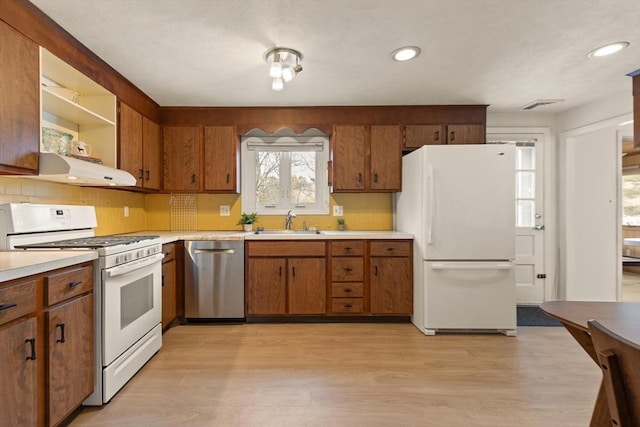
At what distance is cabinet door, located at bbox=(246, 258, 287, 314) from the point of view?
3150 millimetres

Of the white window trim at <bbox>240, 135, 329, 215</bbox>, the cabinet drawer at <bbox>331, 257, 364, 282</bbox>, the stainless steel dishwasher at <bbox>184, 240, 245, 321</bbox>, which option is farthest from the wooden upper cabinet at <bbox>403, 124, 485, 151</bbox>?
the stainless steel dishwasher at <bbox>184, 240, 245, 321</bbox>

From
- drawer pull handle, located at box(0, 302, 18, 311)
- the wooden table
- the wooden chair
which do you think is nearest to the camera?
the wooden chair

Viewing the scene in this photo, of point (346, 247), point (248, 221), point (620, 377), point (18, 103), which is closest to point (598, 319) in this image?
point (620, 377)

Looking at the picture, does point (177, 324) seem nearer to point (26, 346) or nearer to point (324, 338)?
point (324, 338)

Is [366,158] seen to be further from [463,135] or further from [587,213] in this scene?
[587,213]

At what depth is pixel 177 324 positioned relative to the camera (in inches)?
124

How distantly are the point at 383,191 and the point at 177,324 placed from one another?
2458 millimetres

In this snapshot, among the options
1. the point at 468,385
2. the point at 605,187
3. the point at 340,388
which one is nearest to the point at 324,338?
the point at 340,388

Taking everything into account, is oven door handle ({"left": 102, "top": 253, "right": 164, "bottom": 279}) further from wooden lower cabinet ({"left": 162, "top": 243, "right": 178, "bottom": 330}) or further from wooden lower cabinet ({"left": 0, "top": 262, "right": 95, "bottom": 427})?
wooden lower cabinet ({"left": 162, "top": 243, "right": 178, "bottom": 330})

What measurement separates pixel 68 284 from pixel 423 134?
3178 mm

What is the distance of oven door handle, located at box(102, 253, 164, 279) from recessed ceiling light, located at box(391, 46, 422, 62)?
2.25 meters

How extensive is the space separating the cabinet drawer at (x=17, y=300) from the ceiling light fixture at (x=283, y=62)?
177 cm

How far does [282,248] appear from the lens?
315cm

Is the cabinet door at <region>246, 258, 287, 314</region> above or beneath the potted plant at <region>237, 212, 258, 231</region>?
beneath
